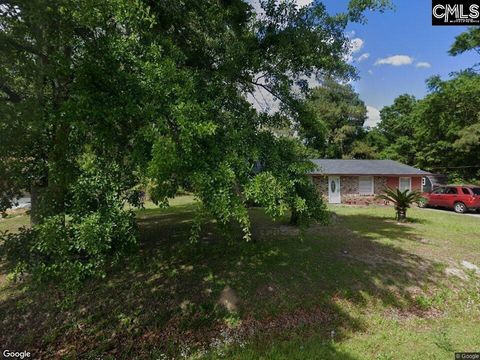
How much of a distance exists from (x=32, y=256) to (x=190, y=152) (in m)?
3.03

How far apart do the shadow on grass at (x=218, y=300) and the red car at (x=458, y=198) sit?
11711 mm

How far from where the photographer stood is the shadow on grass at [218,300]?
501cm

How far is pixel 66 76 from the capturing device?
13.8 ft

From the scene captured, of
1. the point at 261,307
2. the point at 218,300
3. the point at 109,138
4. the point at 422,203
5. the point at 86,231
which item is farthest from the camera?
the point at 422,203

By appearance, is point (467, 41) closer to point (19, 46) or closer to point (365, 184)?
point (365, 184)

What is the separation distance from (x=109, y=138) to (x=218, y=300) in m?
3.58

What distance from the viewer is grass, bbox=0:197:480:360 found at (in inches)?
189

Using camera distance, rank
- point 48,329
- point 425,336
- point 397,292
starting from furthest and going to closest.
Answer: point 397,292 → point 48,329 → point 425,336

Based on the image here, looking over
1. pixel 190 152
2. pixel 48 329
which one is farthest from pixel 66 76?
pixel 48 329

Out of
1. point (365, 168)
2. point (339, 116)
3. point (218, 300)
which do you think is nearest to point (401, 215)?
point (365, 168)

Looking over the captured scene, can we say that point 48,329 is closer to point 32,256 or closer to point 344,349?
point 32,256

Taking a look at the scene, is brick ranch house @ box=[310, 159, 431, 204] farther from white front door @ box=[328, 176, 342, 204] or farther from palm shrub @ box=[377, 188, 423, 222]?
palm shrub @ box=[377, 188, 423, 222]

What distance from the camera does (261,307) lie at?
5.68 meters

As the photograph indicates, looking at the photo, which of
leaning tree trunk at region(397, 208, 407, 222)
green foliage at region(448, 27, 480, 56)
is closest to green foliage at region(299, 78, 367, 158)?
green foliage at region(448, 27, 480, 56)
